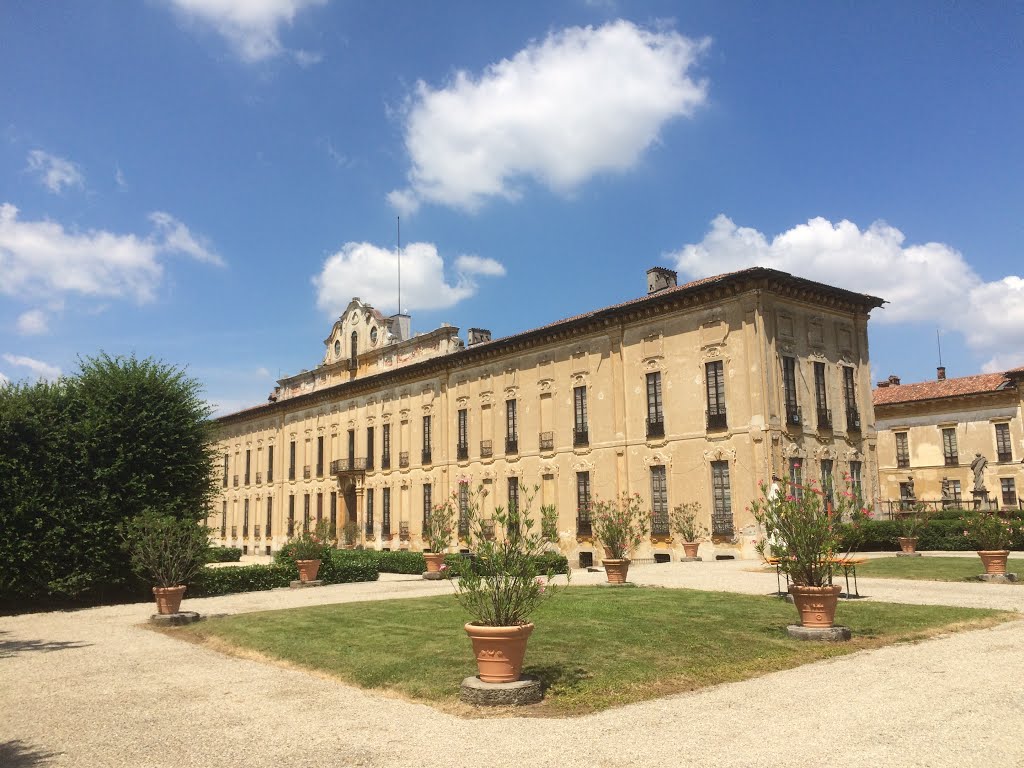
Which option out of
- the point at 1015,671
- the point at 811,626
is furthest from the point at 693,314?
the point at 1015,671

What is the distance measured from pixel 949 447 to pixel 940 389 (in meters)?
3.38

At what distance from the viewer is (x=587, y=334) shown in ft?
103

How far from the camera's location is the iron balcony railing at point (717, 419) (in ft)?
87.1

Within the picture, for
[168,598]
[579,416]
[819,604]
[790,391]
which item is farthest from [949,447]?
[168,598]

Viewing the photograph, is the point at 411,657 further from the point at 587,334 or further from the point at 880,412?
the point at 880,412

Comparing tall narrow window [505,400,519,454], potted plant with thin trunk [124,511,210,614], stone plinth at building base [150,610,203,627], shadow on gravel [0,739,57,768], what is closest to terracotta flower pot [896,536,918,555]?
tall narrow window [505,400,519,454]

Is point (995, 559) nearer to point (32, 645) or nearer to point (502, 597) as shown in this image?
point (502, 597)

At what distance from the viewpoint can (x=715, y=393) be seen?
26953 mm

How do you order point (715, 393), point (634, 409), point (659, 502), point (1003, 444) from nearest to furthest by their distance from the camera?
point (715, 393) → point (659, 502) → point (634, 409) → point (1003, 444)

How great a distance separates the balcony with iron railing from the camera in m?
26.5

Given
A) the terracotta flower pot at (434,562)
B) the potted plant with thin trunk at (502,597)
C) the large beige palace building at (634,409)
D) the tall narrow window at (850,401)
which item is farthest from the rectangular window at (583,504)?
the potted plant with thin trunk at (502,597)

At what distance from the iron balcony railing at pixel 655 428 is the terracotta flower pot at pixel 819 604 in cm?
1792

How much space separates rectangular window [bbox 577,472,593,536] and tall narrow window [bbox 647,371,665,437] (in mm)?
3732

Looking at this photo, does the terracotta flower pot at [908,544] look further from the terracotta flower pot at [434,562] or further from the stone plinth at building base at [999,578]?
the terracotta flower pot at [434,562]
